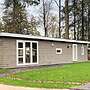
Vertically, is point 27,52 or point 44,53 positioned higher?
point 27,52

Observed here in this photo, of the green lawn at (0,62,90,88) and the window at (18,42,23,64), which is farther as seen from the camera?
the window at (18,42,23,64)

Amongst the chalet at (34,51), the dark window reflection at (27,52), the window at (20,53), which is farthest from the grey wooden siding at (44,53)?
the dark window reflection at (27,52)

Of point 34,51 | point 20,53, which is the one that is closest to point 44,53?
point 34,51

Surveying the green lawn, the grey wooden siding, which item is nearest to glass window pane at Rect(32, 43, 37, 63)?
the grey wooden siding

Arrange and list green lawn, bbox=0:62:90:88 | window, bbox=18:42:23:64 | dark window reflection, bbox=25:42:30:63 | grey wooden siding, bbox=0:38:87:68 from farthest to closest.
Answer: dark window reflection, bbox=25:42:30:63
window, bbox=18:42:23:64
grey wooden siding, bbox=0:38:87:68
green lawn, bbox=0:62:90:88

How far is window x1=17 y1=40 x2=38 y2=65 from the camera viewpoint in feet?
76.4

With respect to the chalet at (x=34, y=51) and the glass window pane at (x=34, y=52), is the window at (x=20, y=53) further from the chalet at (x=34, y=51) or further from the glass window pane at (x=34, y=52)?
the glass window pane at (x=34, y=52)

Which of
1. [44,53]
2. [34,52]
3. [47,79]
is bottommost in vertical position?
[47,79]

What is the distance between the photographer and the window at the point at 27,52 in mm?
23278

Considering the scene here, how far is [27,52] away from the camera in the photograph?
2398 cm

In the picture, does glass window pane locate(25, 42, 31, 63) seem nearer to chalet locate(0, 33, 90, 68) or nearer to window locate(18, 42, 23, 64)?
chalet locate(0, 33, 90, 68)

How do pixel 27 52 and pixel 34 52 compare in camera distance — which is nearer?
pixel 27 52

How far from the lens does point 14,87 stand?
40.2ft

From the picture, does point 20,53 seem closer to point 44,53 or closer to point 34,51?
point 34,51
